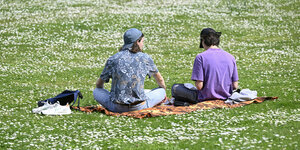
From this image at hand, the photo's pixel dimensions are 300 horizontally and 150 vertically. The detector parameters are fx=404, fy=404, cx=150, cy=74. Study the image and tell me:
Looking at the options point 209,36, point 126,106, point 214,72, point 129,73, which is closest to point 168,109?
point 126,106

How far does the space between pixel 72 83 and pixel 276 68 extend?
9.87 meters

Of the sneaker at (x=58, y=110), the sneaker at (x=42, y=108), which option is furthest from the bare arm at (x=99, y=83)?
the sneaker at (x=42, y=108)

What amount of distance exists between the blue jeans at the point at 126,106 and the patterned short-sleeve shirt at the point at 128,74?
0.75 ft

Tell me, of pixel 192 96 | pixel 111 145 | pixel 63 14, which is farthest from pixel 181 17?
pixel 111 145

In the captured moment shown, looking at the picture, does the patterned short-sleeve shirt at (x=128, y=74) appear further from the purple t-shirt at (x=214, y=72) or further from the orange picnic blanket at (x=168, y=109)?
the purple t-shirt at (x=214, y=72)

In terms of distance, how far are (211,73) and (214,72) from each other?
9 centimetres

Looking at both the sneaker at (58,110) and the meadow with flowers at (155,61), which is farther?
the sneaker at (58,110)

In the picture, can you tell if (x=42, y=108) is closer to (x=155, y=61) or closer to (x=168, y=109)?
(x=168, y=109)

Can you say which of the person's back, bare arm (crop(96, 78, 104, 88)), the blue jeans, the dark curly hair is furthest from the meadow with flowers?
the dark curly hair

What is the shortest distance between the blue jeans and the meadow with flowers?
507mm

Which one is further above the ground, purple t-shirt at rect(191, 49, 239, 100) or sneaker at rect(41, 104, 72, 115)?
purple t-shirt at rect(191, 49, 239, 100)

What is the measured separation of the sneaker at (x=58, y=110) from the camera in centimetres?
1091

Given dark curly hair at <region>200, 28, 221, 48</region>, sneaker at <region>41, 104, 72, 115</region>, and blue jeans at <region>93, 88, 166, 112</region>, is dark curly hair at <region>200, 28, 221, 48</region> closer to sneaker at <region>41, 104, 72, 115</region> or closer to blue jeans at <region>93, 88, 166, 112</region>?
blue jeans at <region>93, 88, 166, 112</region>

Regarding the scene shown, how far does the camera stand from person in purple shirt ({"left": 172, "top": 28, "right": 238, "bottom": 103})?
11.8 metres
